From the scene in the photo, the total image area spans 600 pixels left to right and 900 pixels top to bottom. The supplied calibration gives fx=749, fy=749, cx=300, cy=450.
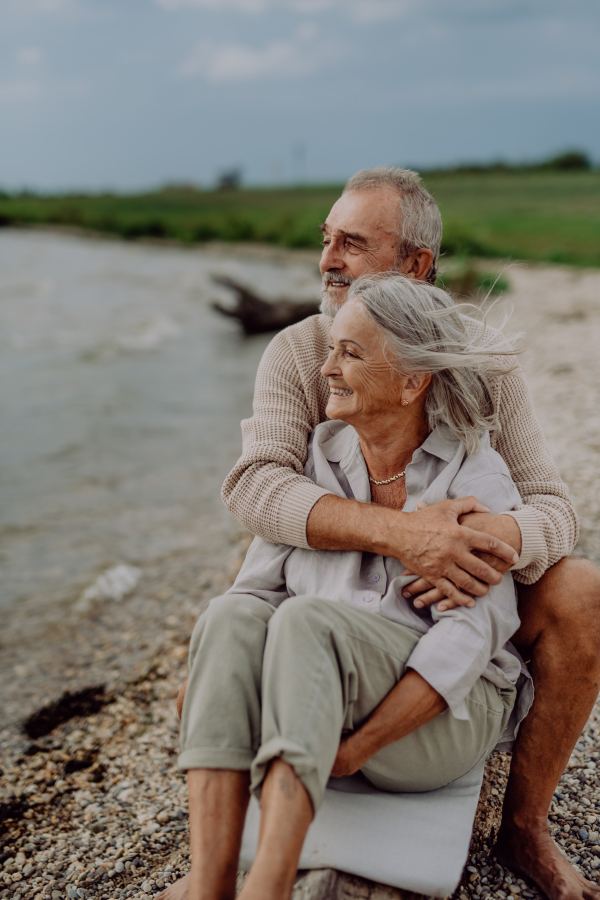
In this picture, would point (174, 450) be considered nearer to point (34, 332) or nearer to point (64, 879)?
point (64, 879)

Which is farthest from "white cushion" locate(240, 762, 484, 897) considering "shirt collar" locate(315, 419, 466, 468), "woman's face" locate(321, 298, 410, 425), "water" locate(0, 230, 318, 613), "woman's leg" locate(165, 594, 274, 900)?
"water" locate(0, 230, 318, 613)

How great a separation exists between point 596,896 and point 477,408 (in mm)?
1665

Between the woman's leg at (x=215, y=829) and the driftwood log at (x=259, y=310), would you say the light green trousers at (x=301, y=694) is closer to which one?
the woman's leg at (x=215, y=829)

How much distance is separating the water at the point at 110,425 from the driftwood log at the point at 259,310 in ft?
1.46

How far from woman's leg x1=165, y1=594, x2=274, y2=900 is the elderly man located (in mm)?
523

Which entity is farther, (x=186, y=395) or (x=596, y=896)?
(x=186, y=395)

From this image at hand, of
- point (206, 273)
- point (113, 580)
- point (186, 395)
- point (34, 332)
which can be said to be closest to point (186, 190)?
point (206, 273)

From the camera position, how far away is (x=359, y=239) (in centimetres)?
314

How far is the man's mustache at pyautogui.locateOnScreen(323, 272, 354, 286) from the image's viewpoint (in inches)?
124

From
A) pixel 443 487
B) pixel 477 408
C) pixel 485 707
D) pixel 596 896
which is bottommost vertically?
pixel 596 896

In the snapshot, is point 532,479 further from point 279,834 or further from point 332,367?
point 279,834

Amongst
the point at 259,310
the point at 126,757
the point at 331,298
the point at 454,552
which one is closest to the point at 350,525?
the point at 454,552

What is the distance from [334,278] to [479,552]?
138cm

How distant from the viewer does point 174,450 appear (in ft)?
34.3
